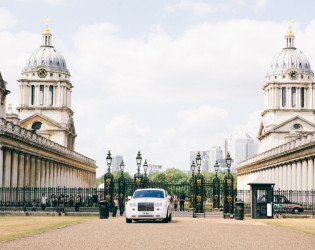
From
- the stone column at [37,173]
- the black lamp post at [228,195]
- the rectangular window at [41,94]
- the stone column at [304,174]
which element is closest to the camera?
the black lamp post at [228,195]

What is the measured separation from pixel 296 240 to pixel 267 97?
366 feet

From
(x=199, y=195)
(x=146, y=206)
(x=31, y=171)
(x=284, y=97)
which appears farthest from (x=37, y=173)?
(x=284, y=97)

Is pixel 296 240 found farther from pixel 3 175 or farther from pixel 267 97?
pixel 267 97

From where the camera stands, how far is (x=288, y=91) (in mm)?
132625

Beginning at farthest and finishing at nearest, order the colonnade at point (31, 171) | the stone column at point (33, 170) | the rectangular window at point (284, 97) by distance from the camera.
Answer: the rectangular window at point (284, 97) < the stone column at point (33, 170) < the colonnade at point (31, 171)

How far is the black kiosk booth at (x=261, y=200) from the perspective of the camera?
46906mm

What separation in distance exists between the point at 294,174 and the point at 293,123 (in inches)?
1681

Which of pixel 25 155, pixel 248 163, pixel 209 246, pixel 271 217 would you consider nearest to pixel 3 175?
pixel 25 155

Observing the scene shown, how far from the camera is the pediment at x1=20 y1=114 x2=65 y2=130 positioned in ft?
392

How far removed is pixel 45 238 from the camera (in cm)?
2619

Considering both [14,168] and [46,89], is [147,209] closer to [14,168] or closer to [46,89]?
[14,168]

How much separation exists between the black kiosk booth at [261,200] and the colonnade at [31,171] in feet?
81.5

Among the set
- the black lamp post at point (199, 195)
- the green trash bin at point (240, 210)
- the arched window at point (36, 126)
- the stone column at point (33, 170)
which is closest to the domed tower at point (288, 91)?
the arched window at point (36, 126)

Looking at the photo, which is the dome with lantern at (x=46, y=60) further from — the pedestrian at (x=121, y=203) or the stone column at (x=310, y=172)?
the pedestrian at (x=121, y=203)
